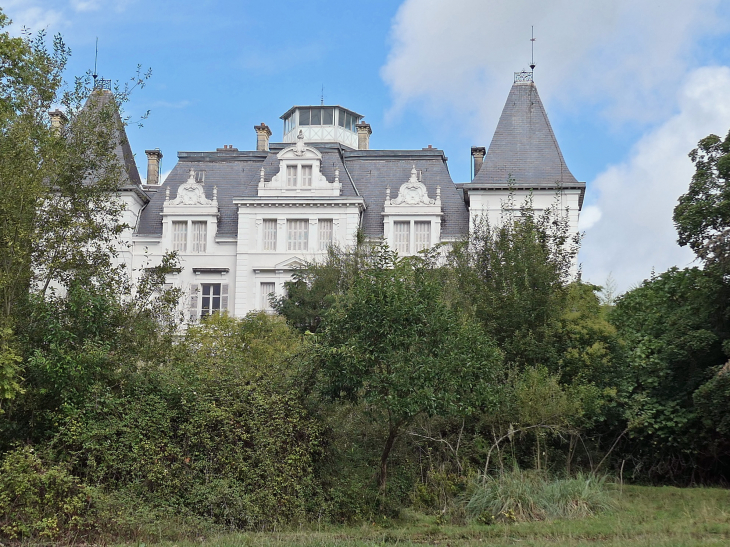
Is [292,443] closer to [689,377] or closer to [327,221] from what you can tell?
[689,377]

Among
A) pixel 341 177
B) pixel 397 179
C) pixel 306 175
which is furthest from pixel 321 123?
pixel 306 175

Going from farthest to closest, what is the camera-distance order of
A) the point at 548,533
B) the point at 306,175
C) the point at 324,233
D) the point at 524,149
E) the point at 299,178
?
the point at 524,149 < the point at 306,175 < the point at 299,178 < the point at 324,233 < the point at 548,533

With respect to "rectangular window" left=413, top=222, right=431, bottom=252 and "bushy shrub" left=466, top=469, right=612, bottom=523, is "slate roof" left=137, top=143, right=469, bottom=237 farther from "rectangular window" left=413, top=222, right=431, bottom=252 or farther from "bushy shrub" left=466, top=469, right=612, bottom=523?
"bushy shrub" left=466, top=469, right=612, bottom=523

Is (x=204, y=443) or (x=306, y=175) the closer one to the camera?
(x=204, y=443)

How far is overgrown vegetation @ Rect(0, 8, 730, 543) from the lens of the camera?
60.1 ft

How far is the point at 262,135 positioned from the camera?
5678 centimetres

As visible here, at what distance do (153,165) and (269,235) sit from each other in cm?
1326

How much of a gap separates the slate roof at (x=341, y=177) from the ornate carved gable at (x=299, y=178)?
0.93m

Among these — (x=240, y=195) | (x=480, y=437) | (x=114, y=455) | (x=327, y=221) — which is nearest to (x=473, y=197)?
(x=327, y=221)

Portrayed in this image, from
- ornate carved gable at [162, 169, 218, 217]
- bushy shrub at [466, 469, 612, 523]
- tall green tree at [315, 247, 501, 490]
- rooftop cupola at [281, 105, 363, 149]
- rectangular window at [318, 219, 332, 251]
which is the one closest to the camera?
tall green tree at [315, 247, 501, 490]

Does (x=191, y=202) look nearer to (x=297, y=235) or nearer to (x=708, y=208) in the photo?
(x=297, y=235)

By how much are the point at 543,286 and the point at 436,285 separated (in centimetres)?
574

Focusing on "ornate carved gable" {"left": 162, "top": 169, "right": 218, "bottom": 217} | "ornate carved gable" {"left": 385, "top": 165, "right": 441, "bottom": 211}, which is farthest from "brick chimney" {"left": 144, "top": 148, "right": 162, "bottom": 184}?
"ornate carved gable" {"left": 385, "top": 165, "right": 441, "bottom": 211}

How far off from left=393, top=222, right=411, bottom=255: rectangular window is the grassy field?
2864 centimetres
